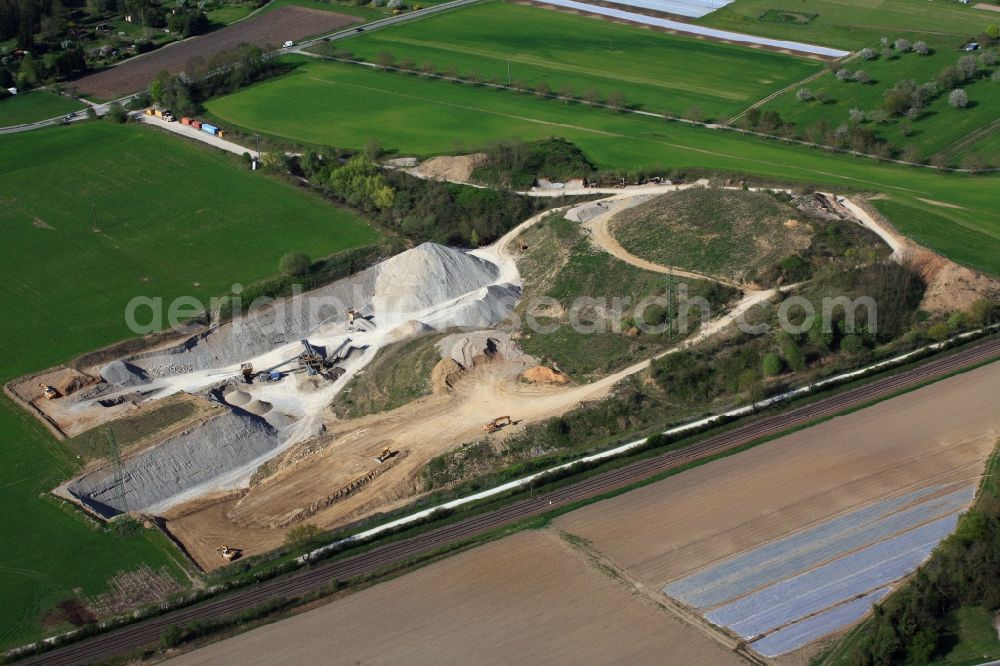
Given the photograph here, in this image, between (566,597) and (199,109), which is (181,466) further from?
(199,109)

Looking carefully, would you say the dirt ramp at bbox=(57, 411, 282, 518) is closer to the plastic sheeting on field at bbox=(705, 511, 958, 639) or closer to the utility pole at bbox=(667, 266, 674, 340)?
the utility pole at bbox=(667, 266, 674, 340)

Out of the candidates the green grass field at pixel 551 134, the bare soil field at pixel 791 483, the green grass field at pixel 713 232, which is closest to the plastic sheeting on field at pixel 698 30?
the green grass field at pixel 551 134

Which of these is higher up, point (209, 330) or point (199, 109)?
point (199, 109)

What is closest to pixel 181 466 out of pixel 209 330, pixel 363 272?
pixel 209 330

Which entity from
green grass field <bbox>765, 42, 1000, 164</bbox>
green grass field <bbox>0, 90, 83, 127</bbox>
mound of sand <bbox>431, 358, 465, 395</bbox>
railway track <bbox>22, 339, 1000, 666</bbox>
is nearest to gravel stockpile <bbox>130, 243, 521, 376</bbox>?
mound of sand <bbox>431, 358, 465, 395</bbox>

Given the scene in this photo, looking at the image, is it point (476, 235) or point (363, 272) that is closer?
point (363, 272)

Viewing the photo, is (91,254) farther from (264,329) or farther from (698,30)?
(698,30)
